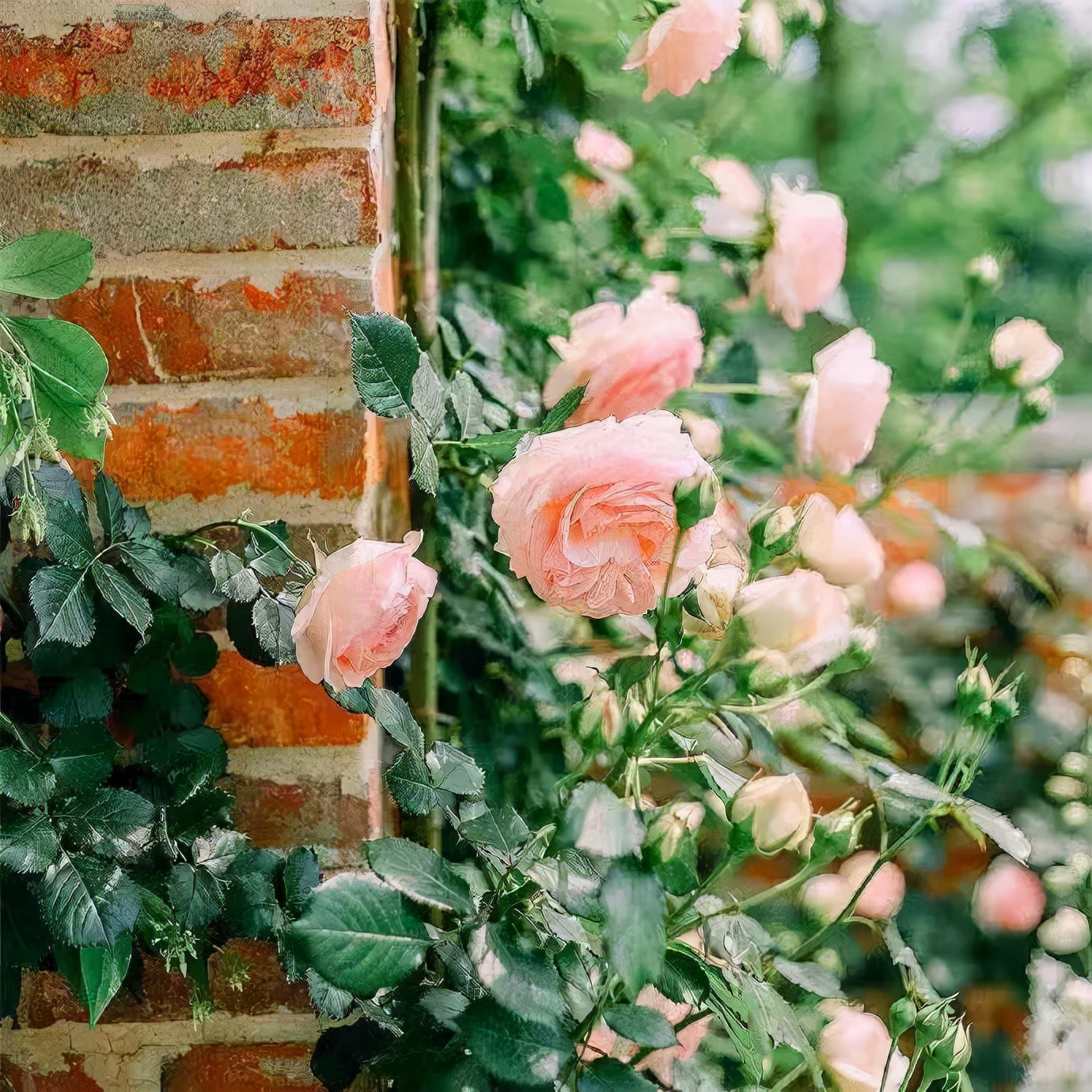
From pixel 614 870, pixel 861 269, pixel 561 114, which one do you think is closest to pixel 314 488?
pixel 614 870

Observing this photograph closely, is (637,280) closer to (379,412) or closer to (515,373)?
(515,373)

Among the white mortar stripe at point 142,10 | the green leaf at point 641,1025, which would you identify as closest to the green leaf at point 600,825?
the green leaf at point 641,1025

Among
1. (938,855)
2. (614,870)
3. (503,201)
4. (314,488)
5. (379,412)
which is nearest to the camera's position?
(614,870)

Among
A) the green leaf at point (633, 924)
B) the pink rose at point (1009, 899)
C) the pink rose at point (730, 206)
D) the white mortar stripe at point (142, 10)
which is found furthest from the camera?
the pink rose at point (1009, 899)

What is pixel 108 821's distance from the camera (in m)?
0.48

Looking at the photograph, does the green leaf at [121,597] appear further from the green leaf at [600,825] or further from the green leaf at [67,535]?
the green leaf at [600,825]

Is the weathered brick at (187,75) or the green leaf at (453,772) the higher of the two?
the weathered brick at (187,75)

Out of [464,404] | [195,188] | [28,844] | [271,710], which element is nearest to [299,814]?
[271,710]

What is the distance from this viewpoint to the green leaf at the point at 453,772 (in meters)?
0.49

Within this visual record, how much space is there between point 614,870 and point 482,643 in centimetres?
38

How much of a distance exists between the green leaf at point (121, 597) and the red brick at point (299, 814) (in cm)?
16

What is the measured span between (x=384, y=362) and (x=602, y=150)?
0.48 m

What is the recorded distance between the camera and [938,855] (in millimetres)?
1052

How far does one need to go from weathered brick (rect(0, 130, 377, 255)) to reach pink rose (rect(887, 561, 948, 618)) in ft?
2.37
